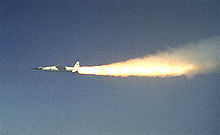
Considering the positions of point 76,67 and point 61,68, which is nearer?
point 61,68

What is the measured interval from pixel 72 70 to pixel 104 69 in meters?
11.9

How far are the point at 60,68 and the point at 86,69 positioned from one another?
32.8ft

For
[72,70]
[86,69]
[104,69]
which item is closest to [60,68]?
[72,70]

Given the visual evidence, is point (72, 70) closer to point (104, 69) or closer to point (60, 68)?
point (60, 68)

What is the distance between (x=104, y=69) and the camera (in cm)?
8169

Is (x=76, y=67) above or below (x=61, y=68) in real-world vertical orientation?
above

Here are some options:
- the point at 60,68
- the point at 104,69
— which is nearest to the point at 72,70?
the point at 60,68

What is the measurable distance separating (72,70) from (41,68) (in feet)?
42.5

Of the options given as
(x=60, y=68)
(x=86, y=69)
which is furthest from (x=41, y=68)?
(x=86, y=69)

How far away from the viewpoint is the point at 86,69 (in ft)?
Answer: 273

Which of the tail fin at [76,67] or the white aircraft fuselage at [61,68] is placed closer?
the white aircraft fuselage at [61,68]

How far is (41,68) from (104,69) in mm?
24311

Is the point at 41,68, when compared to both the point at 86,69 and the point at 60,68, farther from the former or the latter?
the point at 86,69

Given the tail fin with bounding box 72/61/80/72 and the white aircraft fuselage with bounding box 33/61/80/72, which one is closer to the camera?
the white aircraft fuselage with bounding box 33/61/80/72
